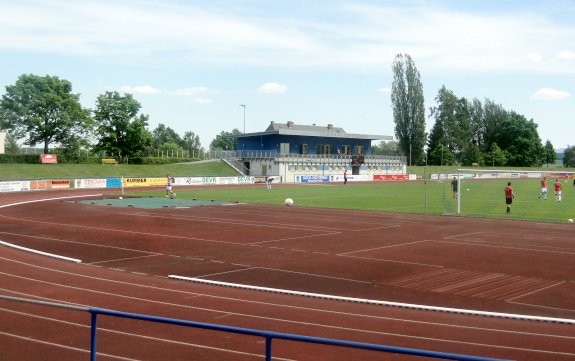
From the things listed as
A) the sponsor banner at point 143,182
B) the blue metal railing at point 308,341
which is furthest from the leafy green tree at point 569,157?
the blue metal railing at point 308,341

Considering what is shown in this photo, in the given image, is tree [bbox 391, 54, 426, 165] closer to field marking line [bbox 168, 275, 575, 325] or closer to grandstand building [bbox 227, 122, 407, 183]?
grandstand building [bbox 227, 122, 407, 183]

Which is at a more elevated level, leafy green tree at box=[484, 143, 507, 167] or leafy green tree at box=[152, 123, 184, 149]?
leafy green tree at box=[152, 123, 184, 149]

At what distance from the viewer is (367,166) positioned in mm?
104438

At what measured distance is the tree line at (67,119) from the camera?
3364 inches

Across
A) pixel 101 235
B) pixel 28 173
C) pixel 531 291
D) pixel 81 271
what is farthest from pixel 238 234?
pixel 28 173

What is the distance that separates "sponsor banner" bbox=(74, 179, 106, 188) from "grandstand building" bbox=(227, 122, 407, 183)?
2790cm

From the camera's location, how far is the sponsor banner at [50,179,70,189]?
212 feet

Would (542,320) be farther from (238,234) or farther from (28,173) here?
(28,173)

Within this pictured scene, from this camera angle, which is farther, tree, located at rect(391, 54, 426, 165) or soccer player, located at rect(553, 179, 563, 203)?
tree, located at rect(391, 54, 426, 165)

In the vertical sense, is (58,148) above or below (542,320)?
above

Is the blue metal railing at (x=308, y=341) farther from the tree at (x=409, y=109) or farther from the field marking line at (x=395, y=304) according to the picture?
the tree at (x=409, y=109)

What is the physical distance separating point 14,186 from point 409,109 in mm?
80181

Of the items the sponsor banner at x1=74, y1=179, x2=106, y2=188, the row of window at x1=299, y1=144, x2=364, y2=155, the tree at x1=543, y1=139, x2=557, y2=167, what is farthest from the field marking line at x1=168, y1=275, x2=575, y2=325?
the tree at x1=543, y1=139, x2=557, y2=167

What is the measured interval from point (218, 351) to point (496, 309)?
23.2 feet
